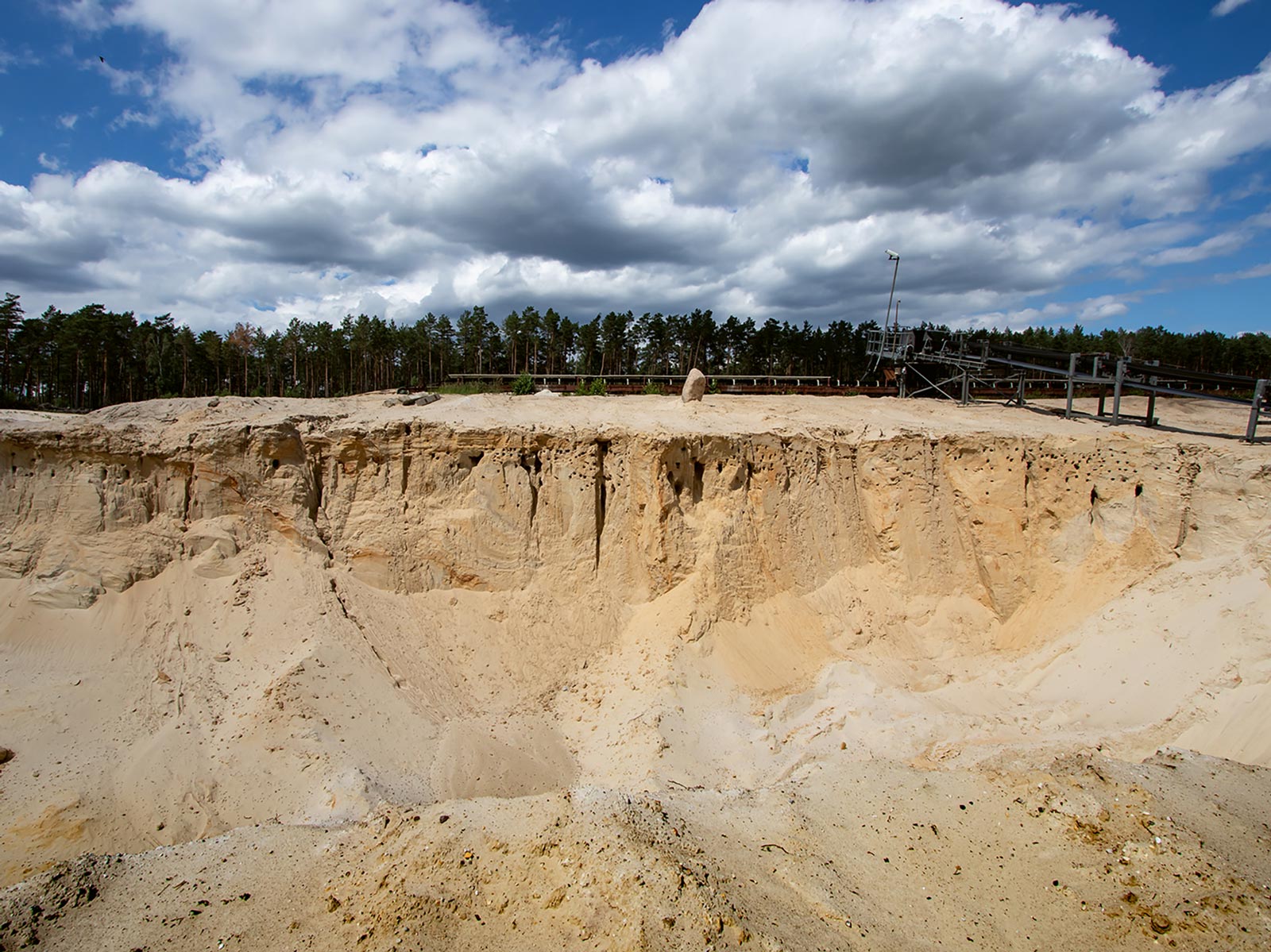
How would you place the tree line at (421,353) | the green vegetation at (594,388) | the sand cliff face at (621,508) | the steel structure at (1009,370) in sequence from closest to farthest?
the sand cliff face at (621,508)
the steel structure at (1009,370)
the green vegetation at (594,388)
the tree line at (421,353)

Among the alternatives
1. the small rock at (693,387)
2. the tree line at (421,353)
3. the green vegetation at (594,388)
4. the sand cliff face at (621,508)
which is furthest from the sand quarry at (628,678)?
the tree line at (421,353)

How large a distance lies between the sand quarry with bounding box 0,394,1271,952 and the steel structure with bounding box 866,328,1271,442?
52.8 inches

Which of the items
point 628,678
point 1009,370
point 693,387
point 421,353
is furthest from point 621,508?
point 421,353

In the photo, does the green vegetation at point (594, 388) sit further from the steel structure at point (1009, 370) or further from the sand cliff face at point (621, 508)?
the steel structure at point (1009, 370)

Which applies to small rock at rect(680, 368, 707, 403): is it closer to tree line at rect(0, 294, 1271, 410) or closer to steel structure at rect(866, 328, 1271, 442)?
steel structure at rect(866, 328, 1271, 442)

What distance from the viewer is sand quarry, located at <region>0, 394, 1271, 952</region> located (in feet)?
18.5

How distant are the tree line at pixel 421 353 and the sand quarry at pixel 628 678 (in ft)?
92.6

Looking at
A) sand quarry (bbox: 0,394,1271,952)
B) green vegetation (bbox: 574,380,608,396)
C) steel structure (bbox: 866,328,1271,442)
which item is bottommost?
sand quarry (bbox: 0,394,1271,952)

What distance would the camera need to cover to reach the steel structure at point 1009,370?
16.6m

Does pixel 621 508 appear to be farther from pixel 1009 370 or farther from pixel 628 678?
pixel 1009 370

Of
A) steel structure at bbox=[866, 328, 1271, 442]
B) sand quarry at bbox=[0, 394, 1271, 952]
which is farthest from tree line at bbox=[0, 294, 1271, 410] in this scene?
sand quarry at bbox=[0, 394, 1271, 952]

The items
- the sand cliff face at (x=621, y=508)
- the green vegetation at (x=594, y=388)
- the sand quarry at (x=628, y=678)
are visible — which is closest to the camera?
the sand quarry at (x=628, y=678)

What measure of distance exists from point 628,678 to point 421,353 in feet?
150

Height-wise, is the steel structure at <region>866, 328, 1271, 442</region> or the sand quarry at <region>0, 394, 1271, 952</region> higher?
the steel structure at <region>866, 328, 1271, 442</region>
